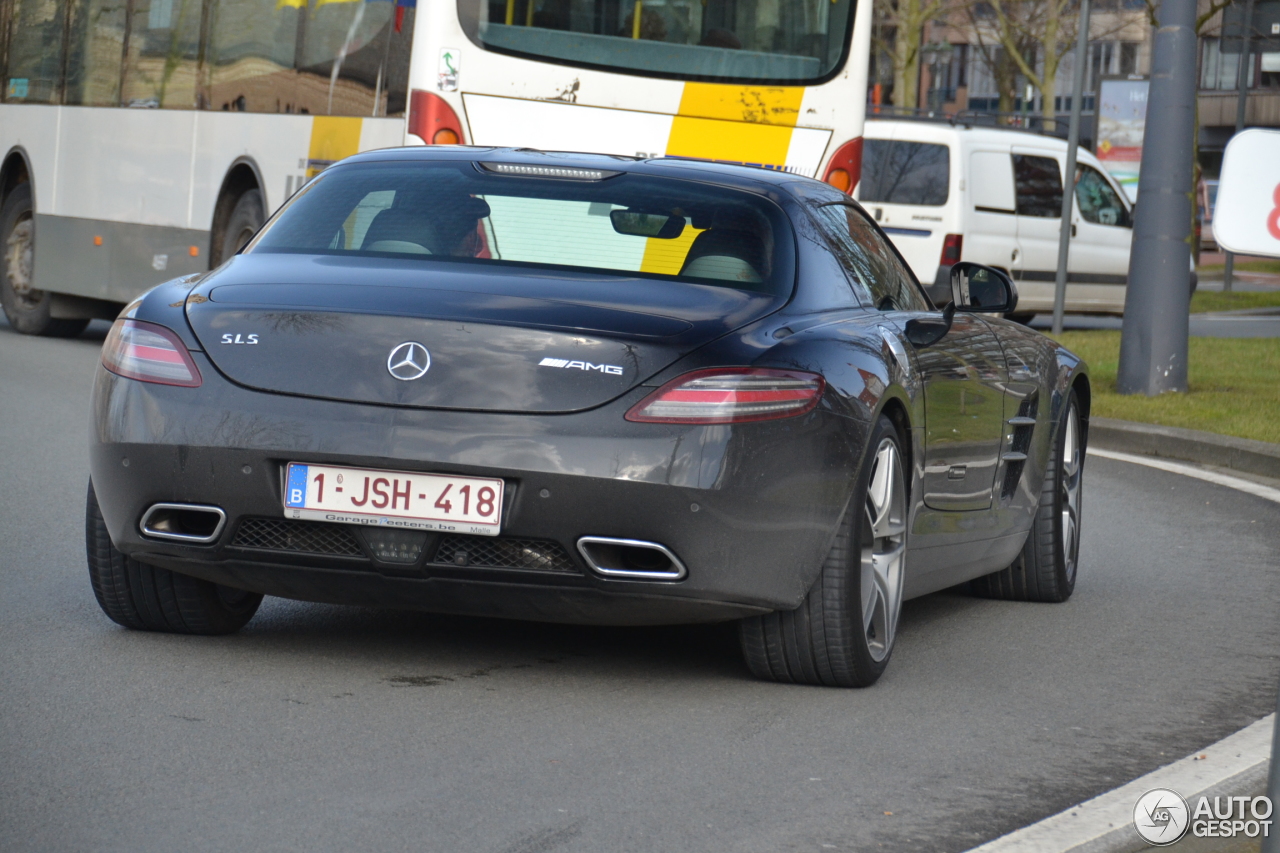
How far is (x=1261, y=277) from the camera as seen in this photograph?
52.0 metres

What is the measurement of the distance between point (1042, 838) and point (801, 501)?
1216 mm

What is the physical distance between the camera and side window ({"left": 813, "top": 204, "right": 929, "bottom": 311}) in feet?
20.0

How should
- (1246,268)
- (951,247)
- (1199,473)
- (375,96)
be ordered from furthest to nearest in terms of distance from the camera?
(1246,268), (951,247), (375,96), (1199,473)

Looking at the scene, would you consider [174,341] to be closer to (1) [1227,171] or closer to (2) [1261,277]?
(1) [1227,171]

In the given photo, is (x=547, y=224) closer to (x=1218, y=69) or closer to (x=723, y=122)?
(x=723, y=122)

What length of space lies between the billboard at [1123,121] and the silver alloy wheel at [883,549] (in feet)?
131

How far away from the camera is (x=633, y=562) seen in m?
4.99

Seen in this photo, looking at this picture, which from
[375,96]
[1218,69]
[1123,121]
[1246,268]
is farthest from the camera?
[1218,69]

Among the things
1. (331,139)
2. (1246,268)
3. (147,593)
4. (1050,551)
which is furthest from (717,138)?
(1246,268)

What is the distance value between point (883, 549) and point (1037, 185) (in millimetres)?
18146

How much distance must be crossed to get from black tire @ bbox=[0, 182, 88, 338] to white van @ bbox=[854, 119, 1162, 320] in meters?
8.40

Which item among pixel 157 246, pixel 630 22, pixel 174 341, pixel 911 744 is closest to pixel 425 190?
pixel 174 341

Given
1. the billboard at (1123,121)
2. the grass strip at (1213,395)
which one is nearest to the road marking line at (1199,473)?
the grass strip at (1213,395)

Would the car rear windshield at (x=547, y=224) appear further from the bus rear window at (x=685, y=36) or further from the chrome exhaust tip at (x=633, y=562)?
the bus rear window at (x=685, y=36)
